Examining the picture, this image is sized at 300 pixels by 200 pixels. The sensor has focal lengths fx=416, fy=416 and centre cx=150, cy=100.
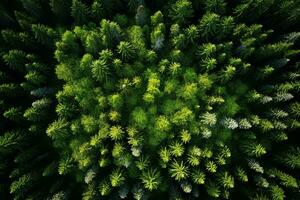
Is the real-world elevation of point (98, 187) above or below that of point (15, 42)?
below

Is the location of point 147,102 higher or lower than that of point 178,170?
higher

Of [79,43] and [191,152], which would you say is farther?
[79,43]

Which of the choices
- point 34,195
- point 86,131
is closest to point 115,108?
point 86,131

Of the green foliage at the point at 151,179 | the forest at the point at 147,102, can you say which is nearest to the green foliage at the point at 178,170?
the forest at the point at 147,102

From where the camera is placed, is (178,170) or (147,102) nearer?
(178,170)

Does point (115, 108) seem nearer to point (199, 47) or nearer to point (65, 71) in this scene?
point (65, 71)

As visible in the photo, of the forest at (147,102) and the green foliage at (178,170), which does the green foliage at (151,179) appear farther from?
the green foliage at (178,170)

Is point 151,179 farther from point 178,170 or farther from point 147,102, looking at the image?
point 147,102

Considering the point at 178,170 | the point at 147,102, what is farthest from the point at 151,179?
the point at 147,102
